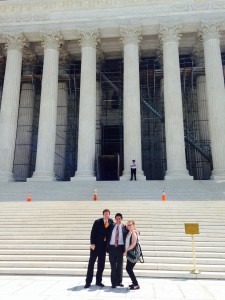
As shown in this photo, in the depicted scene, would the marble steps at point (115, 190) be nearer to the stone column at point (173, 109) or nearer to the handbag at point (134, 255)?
the stone column at point (173, 109)

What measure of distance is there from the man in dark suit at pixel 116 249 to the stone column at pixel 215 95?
19.8 m

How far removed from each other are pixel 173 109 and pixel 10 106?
16772 millimetres

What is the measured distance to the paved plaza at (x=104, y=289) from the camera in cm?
709

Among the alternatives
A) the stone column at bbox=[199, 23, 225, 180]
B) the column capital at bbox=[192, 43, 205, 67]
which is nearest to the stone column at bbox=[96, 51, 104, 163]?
the column capital at bbox=[192, 43, 205, 67]

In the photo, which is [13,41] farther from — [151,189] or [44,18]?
[151,189]

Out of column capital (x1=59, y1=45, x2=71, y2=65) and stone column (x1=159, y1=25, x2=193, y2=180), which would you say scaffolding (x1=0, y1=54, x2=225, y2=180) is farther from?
stone column (x1=159, y1=25, x2=193, y2=180)

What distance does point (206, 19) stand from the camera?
29.2 metres

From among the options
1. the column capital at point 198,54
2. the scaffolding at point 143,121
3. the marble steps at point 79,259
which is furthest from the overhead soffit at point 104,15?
the marble steps at point 79,259

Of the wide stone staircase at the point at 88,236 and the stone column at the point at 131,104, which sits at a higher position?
the stone column at the point at 131,104

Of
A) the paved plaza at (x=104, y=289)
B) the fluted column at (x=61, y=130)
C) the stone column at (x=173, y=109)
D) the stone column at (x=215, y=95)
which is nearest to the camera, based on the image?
the paved plaza at (x=104, y=289)

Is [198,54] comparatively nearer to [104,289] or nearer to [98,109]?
[98,109]

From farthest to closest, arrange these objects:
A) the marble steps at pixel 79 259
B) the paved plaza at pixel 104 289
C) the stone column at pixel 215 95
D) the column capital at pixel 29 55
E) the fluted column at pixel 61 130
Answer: the column capital at pixel 29 55, the fluted column at pixel 61 130, the stone column at pixel 215 95, the marble steps at pixel 79 259, the paved plaza at pixel 104 289

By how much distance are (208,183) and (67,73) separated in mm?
22228

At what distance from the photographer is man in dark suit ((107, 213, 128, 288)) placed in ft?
25.8
